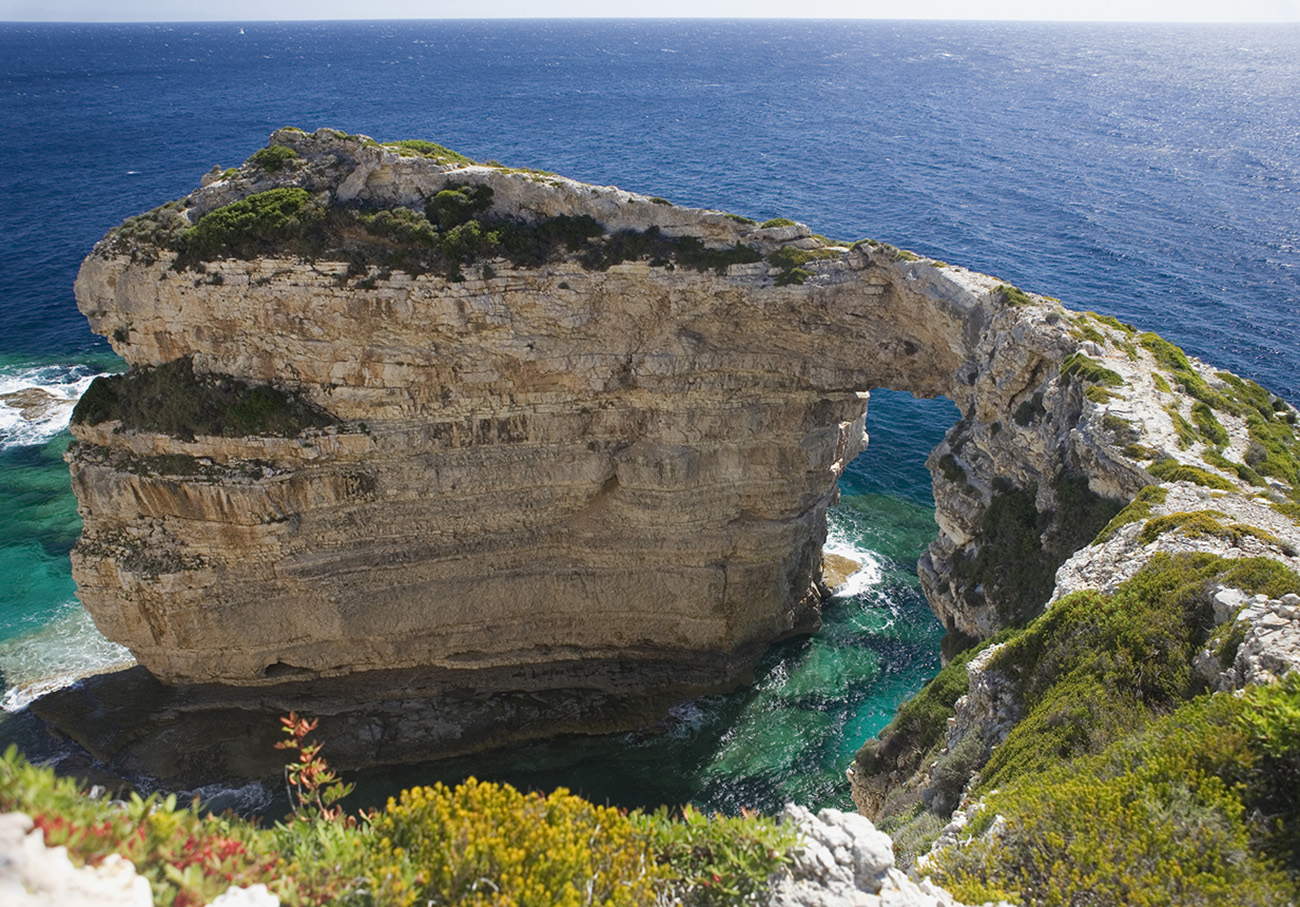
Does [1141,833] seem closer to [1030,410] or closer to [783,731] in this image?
[1030,410]

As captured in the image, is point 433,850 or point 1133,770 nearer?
point 433,850

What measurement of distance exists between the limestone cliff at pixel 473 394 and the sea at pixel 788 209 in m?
4.33

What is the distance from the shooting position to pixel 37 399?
4753 cm

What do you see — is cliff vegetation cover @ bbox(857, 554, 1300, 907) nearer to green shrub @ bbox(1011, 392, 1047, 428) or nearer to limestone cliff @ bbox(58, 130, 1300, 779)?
limestone cliff @ bbox(58, 130, 1300, 779)

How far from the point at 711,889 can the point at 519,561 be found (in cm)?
1971

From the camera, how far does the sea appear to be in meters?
31.0

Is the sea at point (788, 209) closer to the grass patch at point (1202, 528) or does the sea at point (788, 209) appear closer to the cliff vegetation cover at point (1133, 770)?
the grass patch at point (1202, 528)

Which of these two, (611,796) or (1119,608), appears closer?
(1119,608)

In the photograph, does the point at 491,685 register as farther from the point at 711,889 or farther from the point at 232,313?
the point at 711,889

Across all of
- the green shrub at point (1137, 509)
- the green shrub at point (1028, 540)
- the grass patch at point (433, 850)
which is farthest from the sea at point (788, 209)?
the grass patch at point (433, 850)

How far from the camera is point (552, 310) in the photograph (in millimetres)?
25188

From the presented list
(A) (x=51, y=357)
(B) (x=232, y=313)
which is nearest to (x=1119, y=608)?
(B) (x=232, y=313)

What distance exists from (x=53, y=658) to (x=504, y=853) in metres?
32.9

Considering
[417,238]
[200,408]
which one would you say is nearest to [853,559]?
[417,238]
